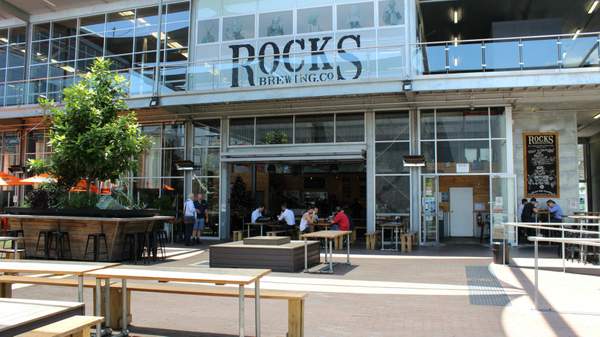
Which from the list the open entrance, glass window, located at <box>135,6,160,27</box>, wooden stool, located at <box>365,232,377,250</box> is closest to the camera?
wooden stool, located at <box>365,232,377,250</box>

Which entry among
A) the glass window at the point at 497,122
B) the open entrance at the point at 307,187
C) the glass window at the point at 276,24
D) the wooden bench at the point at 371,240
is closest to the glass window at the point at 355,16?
the glass window at the point at 276,24

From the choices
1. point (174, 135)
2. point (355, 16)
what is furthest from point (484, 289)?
point (174, 135)

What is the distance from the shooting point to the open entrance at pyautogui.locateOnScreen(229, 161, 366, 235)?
21.1 m

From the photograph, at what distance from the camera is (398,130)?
53.9ft

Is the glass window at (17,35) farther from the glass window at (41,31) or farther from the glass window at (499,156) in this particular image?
the glass window at (499,156)

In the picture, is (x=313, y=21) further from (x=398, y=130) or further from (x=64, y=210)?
(x=64, y=210)

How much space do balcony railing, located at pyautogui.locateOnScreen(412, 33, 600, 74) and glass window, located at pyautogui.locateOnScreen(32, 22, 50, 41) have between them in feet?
52.2

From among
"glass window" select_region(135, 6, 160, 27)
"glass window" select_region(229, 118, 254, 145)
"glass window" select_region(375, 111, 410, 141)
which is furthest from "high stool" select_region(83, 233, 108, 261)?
"glass window" select_region(135, 6, 160, 27)

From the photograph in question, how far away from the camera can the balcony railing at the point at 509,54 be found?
555 inches

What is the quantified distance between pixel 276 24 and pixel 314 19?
1393mm

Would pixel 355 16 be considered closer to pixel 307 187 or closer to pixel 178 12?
pixel 178 12

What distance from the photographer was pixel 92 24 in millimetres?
20953

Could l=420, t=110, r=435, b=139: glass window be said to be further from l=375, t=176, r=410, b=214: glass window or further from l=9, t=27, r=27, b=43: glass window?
l=9, t=27, r=27, b=43: glass window

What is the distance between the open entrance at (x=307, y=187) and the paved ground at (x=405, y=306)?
10674 millimetres
